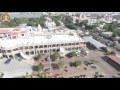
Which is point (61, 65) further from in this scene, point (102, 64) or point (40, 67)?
point (102, 64)

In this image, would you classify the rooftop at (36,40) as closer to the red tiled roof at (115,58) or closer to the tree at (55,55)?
the tree at (55,55)

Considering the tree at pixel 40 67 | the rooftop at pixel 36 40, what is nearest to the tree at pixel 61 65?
the tree at pixel 40 67

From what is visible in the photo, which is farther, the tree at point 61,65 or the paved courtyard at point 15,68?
the tree at point 61,65

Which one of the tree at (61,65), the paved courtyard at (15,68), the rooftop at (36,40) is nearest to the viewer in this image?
the paved courtyard at (15,68)

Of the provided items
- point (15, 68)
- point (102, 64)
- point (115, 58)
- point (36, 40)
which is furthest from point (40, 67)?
point (115, 58)

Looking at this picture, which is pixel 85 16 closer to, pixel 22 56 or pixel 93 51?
pixel 93 51

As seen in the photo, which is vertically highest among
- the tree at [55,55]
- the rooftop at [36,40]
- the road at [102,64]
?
the rooftop at [36,40]

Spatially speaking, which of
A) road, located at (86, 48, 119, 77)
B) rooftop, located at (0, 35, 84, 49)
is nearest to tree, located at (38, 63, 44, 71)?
rooftop, located at (0, 35, 84, 49)

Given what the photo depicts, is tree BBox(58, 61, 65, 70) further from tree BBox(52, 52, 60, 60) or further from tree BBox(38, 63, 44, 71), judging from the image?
tree BBox(38, 63, 44, 71)

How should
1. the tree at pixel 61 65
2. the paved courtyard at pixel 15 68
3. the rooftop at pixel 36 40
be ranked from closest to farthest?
the paved courtyard at pixel 15 68 < the tree at pixel 61 65 < the rooftop at pixel 36 40

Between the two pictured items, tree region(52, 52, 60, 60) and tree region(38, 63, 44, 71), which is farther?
tree region(52, 52, 60, 60)
